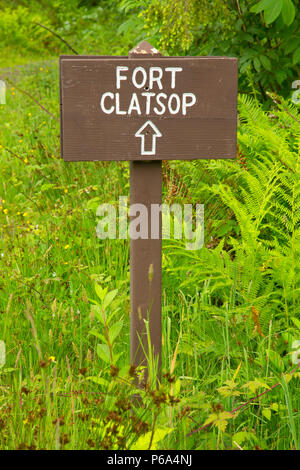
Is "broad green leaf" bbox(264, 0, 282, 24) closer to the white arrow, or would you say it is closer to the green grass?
the green grass

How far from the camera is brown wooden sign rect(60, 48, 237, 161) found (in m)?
1.90

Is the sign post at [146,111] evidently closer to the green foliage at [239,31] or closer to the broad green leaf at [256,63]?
the green foliage at [239,31]

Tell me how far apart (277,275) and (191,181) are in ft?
3.86

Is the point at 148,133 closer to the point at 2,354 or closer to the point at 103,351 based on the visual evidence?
the point at 103,351

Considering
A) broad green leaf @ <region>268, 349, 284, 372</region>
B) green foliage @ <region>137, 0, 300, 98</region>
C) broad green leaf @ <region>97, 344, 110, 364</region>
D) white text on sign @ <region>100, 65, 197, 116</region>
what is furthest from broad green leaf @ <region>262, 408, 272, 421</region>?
green foliage @ <region>137, 0, 300, 98</region>

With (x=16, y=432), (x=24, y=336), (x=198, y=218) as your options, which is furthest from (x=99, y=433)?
(x=198, y=218)

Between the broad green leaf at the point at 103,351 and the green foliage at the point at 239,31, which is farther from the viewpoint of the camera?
the green foliage at the point at 239,31

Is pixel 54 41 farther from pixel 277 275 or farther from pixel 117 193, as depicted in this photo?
pixel 277 275

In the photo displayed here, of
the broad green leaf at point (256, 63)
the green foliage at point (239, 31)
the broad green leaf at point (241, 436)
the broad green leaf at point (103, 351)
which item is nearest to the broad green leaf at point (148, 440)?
the broad green leaf at point (241, 436)

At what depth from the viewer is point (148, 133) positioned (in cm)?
195

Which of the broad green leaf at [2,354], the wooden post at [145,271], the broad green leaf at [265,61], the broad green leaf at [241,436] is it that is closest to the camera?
the broad green leaf at [241,436]

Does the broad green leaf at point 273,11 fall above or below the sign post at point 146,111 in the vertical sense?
above

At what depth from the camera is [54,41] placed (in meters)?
12.9

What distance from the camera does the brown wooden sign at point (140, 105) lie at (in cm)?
190
